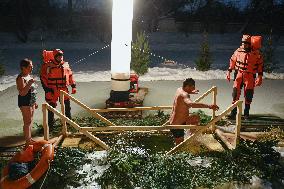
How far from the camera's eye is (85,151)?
6.35m

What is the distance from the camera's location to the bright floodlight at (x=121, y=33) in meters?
8.74

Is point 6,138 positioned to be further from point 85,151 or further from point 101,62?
point 101,62

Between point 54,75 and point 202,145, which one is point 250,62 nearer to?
point 202,145

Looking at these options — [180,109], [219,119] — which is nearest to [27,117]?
[180,109]

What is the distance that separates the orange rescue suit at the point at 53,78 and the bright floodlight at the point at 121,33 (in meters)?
1.65

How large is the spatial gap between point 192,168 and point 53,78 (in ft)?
12.8

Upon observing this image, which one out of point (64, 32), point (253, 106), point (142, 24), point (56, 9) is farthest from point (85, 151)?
point (56, 9)

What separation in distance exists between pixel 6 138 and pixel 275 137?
5977mm

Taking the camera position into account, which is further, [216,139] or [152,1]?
[152,1]

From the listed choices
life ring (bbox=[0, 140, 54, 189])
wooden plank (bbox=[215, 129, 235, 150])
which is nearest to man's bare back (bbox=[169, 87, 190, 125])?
wooden plank (bbox=[215, 129, 235, 150])

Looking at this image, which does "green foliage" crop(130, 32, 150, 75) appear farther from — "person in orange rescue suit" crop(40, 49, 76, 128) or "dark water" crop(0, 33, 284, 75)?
"person in orange rescue suit" crop(40, 49, 76, 128)

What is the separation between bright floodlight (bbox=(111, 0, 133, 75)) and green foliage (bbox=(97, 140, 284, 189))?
3451 mm

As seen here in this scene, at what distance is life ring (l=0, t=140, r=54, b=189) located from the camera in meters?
5.21

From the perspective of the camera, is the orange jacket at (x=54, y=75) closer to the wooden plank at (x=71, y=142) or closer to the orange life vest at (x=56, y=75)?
the orange life vest at (x=56, y=75)
